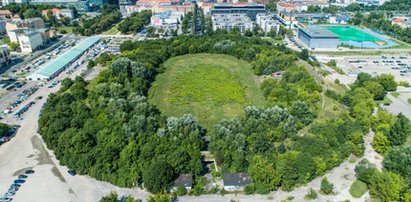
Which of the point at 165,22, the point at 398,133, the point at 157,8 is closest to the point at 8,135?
the point at 398,133

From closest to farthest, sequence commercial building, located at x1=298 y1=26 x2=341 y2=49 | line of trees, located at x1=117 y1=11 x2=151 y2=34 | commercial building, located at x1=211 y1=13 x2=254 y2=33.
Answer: commercial building, located at x1=298 y1=26 x2=341 y2=49 → line of trees, located at x1=117 y1=11 x2=151 y2=34 → commercial building, located at x1=211 y1=13 x2=254 y2=33

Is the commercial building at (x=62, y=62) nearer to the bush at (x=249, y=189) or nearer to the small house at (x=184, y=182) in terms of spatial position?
the small house at (x=184, y=182)

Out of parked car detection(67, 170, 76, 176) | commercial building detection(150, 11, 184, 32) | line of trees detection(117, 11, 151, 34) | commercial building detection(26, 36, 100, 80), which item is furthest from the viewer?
commercial building detection(150, 11, 184, 32)

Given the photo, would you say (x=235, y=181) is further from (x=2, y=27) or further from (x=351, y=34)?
(x=2, y=27)

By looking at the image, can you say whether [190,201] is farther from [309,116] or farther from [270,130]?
[309,116]

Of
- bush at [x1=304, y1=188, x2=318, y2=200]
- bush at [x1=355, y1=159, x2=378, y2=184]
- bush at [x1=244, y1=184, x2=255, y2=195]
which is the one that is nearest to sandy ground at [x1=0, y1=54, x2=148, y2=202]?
bush at [x1=244, y1=184, x2=255, y2=195]

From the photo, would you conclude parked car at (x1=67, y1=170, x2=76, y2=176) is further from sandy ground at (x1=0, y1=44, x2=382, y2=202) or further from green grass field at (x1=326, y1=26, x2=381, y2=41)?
green grass field at (x1=326, y1=26, x2=381, y2=41)
